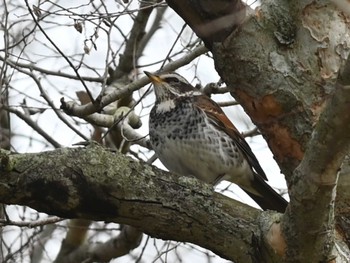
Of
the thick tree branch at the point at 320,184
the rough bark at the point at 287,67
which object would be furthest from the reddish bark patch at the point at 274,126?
the thick tree branch at the point at 320,184

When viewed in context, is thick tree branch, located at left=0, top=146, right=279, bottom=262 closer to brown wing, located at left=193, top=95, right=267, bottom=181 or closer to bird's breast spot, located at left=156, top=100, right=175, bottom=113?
brown wing, located at left=193, top=95, right=267, bottom=181

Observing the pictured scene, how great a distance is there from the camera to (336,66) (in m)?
4.79

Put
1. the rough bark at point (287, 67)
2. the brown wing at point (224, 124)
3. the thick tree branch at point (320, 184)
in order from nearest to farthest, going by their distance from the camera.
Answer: the thick tree branch at point (320, 184)
the rough bark at point (287, 67)
the brown wing at point (224, 124)

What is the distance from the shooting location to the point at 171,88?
662 cm

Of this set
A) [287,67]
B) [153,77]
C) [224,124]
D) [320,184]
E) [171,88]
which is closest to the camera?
[320,184]

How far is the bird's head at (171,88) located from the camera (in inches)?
259

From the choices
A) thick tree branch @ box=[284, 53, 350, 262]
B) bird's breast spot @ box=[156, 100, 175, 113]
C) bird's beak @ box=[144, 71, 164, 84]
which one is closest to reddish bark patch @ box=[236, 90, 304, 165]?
thick tree branch @ box=[284, 53, 350, 262]

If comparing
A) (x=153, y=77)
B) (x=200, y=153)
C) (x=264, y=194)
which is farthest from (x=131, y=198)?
(x=264, y=194)

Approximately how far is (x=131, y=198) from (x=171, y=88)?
9.16 ft

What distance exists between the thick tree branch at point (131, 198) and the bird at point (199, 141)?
6.51ft

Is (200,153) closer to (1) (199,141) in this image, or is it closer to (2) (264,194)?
(1) (199,141)

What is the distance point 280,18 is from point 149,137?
6.22ft

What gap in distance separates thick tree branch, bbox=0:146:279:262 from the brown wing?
223cm

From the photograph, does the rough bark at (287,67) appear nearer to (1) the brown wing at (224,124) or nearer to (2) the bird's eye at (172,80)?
(1) the brown wing at (224,124)
